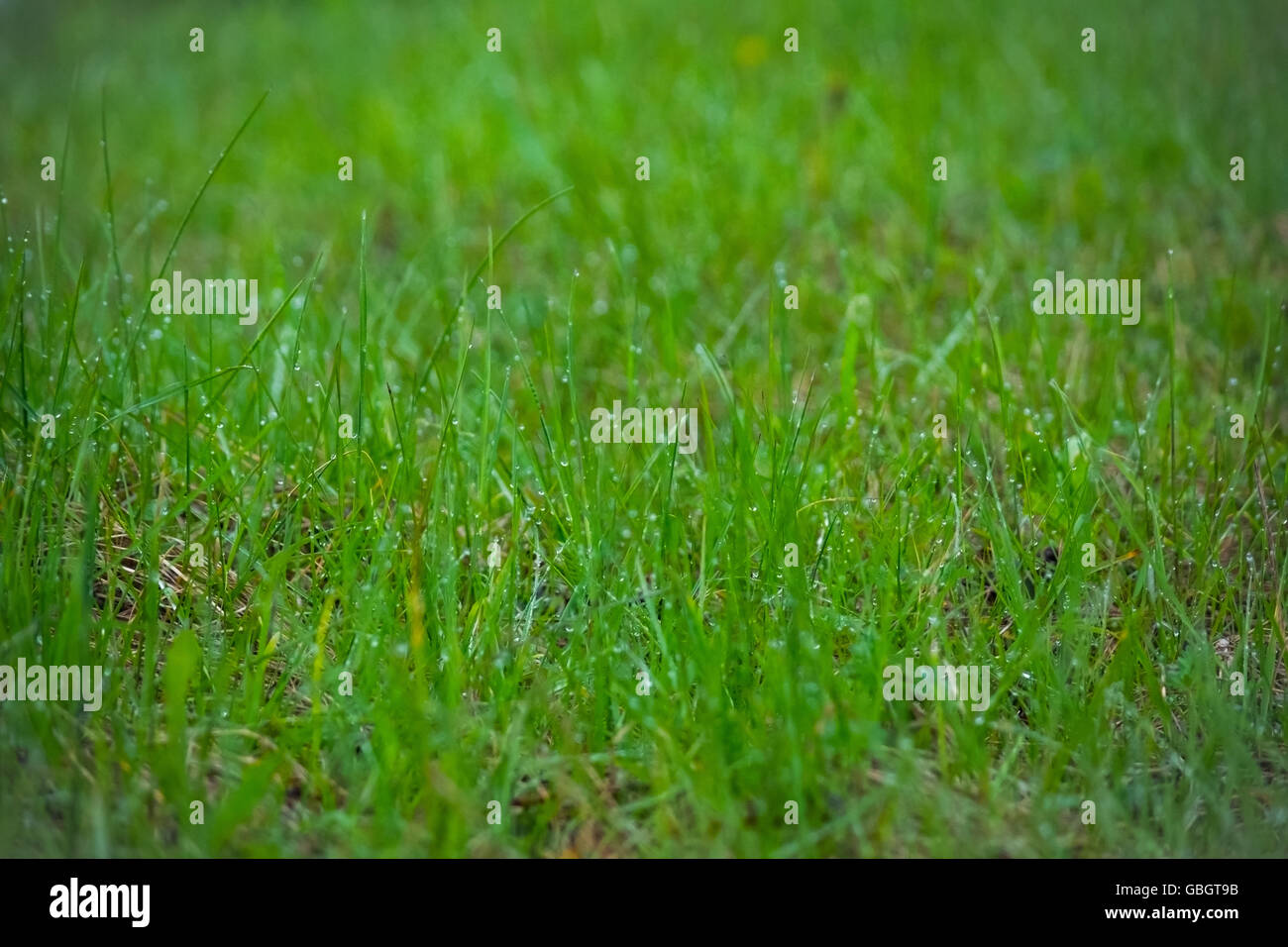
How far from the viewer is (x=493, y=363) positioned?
3.62 metres

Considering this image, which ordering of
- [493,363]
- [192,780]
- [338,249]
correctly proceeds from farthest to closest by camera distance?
1. [338,249]
2. [493,363]
3. [192,780]

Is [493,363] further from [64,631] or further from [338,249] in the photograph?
[64,631]

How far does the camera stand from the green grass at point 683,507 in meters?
1.96

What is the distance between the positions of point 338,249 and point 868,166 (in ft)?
6.97

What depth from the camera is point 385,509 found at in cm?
249

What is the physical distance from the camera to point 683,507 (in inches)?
107

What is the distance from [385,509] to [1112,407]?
193cm

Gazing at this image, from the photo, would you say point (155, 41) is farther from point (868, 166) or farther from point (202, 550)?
point (202, 550)

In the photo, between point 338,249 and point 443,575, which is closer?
point 443,575

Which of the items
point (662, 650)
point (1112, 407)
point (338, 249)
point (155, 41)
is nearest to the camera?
point (662, 650)

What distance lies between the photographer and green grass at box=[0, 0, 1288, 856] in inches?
77.1

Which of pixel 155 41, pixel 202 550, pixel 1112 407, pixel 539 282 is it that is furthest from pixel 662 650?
pixel 155 41

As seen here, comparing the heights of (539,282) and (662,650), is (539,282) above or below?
above
